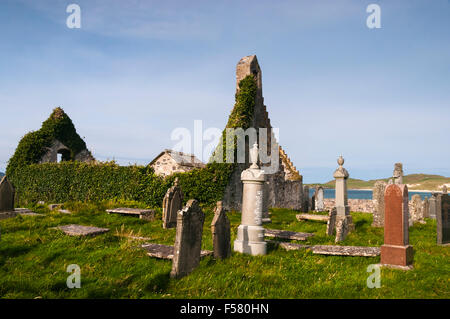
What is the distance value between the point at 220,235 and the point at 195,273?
111cm

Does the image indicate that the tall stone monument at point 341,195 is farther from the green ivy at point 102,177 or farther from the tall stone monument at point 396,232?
the green ivy at point 102,177

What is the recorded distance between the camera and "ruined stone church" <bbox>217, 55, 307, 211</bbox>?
1598 centimetres

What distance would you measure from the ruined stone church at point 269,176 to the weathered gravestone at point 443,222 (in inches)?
243

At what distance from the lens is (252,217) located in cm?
743

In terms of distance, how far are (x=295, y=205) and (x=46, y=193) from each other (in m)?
16.5

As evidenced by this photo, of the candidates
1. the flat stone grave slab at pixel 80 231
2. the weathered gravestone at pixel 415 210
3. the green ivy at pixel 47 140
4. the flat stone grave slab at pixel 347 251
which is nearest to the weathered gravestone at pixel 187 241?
the flat stone grave slab at pixel 347 251

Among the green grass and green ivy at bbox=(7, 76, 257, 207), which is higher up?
green ivy at bbox=(7, 76, 257, 207)

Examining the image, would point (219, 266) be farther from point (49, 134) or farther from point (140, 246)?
point (49, 134)

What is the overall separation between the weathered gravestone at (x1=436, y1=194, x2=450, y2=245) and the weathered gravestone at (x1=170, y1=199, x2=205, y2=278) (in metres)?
7.47

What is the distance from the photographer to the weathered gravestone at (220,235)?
256 inches

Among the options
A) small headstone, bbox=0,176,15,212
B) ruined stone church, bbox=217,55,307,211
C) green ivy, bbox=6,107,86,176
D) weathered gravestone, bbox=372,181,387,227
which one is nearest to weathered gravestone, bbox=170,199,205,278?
ruined stone church, bbox=217,55,307,211

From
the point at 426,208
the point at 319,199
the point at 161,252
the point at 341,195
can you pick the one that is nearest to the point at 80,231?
the point at 161,252

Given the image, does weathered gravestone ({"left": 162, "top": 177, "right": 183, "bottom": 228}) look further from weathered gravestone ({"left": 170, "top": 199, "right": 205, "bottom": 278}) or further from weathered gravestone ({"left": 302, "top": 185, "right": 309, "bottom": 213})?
weathered gravestone ({"left": 302, "top": 185, "right": 309, "bottom": 213})

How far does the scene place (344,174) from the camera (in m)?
11.7
